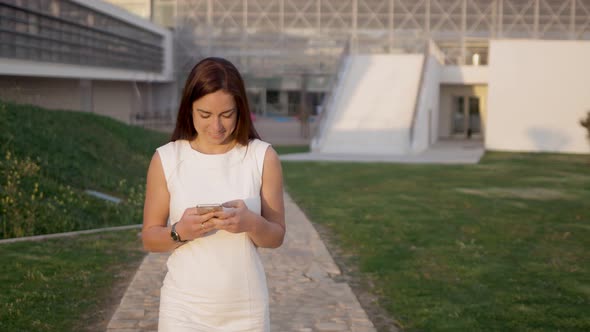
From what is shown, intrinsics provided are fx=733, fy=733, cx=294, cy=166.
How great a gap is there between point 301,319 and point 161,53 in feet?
131

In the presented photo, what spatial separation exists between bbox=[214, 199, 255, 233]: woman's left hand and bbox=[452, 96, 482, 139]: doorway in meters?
34.0

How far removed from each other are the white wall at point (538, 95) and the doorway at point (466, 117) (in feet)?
24.0

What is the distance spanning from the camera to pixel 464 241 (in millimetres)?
Result: 9250

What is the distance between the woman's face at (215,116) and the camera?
9.12 ft

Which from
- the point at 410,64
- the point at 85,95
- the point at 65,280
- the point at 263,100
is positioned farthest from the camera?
the point at 263,100

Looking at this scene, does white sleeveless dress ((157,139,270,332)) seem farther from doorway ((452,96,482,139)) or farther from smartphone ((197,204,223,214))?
doorway ((452,96,482,139))

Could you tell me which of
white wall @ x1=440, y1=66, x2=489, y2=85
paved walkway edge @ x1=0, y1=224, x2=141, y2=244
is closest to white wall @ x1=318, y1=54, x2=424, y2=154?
white wall @ x1=440, y1=66, x2=489, y2=85

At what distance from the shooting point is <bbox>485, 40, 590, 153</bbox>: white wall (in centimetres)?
2742

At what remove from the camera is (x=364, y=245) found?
Result: 909 cm

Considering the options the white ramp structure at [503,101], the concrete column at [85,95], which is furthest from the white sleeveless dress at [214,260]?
the concrete column at [85,95]

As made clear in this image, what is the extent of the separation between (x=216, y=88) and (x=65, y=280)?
4.97 m

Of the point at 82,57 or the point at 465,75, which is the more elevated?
the point at 82,57

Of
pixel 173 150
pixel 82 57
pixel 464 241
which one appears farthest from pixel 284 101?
pixel 173 150

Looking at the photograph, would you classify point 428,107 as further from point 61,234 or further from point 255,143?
point 255,143
